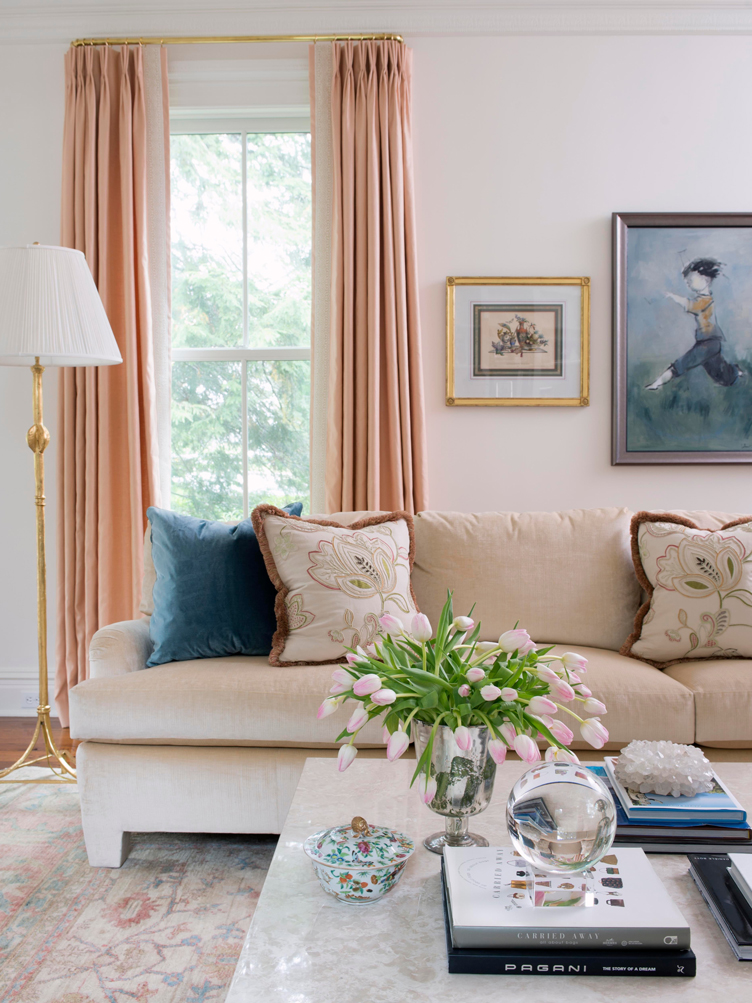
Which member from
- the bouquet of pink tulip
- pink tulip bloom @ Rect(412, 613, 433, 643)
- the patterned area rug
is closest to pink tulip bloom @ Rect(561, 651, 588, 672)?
the bouquet of pink tulip

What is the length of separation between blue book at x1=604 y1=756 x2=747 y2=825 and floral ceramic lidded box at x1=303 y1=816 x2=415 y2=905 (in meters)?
0.39

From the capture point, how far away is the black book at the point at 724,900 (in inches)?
37.7

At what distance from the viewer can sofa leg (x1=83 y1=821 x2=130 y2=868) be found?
1985 mm

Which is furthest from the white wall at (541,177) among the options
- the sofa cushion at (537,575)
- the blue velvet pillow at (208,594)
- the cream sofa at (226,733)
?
the cream sofa at (226,733)

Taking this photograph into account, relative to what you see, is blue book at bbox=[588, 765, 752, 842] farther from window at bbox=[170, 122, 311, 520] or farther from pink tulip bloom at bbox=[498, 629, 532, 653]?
window at bbox=[170, 122, 311, 520]

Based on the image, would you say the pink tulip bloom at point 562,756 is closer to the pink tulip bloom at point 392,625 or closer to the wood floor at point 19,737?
the pink tulip bloom at point 392,625

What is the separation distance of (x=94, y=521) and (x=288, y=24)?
86.9 inches

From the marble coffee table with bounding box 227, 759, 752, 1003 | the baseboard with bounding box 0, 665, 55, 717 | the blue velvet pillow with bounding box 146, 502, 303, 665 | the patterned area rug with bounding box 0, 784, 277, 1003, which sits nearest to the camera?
the marble coffee table with bounding box 227, 759, 752, 1003

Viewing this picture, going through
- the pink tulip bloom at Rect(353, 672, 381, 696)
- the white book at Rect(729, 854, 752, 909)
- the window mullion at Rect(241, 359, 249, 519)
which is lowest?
the white book at Rect(729, 854, 752, 909)

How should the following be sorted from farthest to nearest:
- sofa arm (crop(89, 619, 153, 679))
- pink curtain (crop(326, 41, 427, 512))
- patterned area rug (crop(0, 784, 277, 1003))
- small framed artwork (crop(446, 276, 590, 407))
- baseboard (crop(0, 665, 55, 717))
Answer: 1. baseboard (crop(0, 665, 55, 717))
2. small framed artwork (crop(446, 276, 590, 407))
3. pink curtain (crop(326, 41, 427, 512))
4. sofa arm (crop(89, 619, 153, 679))
5. patterned area rug (crop(0, 784, 277, 1003))

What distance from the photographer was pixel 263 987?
0.92 meters

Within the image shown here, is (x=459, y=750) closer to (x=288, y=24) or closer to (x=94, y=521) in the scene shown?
(x=94, y=521)

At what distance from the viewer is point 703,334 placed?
10.6 feet

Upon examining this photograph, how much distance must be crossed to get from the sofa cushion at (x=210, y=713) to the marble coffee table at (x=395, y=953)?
0.62m
